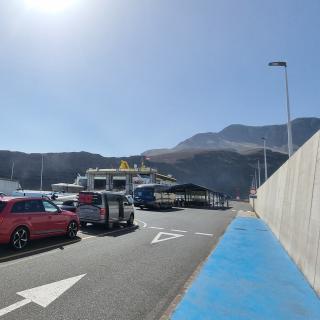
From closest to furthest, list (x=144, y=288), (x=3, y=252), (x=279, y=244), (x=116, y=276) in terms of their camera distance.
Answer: (x=144, y=288)
(x=116, y=276)
(x=3, y=252)
(x=279, y=244)

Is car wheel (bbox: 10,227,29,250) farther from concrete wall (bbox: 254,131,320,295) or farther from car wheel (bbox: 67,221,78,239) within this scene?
concrete wall (bbox: 254,131,320,295)

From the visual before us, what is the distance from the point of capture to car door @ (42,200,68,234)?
11.7 metres

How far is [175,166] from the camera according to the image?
595ft

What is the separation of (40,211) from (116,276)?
495 cm

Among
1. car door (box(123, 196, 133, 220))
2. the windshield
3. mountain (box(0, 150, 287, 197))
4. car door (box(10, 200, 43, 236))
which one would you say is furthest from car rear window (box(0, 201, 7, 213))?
mountain (box(0, 150, 287, 197))

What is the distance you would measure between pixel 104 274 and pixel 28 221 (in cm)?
427

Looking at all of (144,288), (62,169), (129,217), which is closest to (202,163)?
(62,169)

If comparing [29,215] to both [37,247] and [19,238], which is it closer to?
[19,238]

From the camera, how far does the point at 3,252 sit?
9.70 m

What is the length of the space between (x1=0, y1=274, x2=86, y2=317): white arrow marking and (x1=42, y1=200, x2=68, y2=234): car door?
507 centimetres

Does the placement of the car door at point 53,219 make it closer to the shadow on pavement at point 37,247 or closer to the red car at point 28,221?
the red car at point 28,221

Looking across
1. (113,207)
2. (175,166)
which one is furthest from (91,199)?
(175,166)

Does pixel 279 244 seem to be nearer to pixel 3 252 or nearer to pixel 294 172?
pixel 294 172

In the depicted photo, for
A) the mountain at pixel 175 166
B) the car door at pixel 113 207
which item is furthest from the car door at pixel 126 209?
the mountain at pixel 175 166
